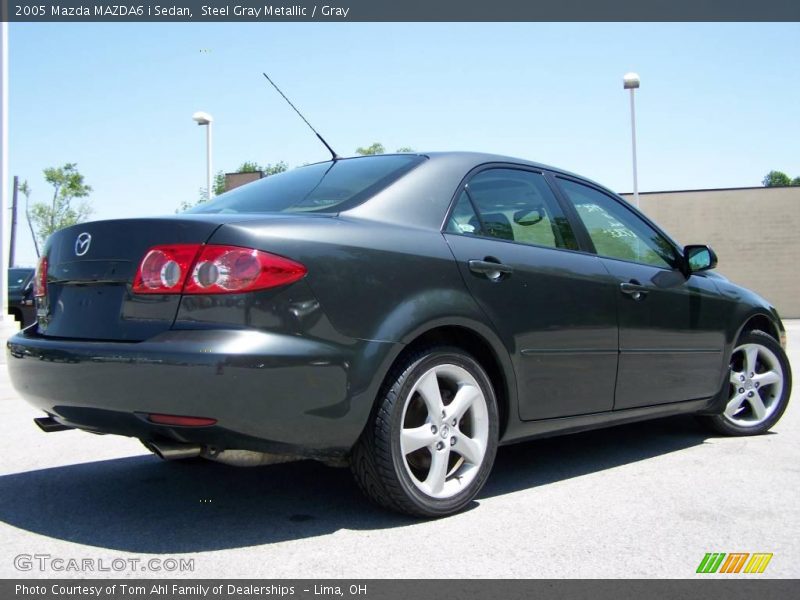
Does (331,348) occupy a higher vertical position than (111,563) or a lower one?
higher

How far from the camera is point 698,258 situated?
5.02 m

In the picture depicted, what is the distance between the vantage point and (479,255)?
3.58 m

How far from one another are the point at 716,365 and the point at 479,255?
2.21 m

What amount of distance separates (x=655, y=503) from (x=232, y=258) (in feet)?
7.04

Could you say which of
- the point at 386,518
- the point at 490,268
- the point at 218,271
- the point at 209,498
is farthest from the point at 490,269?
the point at 209,498

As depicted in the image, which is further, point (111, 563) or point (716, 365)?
point (716, 365)

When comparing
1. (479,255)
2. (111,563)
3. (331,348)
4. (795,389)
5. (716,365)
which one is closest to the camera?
(111,563)

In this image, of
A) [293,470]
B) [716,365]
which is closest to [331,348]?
[293,470]

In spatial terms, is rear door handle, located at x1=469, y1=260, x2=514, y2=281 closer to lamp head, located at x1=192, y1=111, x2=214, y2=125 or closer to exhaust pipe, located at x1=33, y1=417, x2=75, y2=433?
exhaust pipe, located at x1=33, y1=417, x2=75, y2=433

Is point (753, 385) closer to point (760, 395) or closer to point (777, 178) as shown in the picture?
point (760, 395)

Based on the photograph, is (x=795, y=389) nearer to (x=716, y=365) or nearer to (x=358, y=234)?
(x=716, y=365)

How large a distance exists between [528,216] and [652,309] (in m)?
0.96
